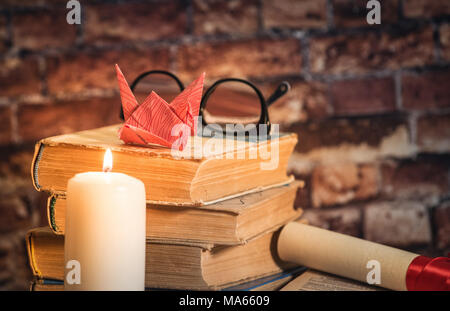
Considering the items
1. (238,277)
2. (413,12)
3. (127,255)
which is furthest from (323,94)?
(127,255)

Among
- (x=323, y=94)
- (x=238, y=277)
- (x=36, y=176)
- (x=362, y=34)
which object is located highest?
(x=362, y=34)

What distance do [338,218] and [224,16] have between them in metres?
0.47

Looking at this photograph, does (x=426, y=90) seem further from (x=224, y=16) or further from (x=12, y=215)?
(x=12, y=215)

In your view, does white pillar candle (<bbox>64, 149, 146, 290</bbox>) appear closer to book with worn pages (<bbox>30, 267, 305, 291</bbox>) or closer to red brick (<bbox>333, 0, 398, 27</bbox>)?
book with worn pages (<bbox>30, 267, 305, 291</bbox>)

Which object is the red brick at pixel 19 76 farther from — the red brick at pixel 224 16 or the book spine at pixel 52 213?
the book spine at pixel 52 213

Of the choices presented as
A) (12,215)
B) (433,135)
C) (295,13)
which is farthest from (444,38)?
(12,215)

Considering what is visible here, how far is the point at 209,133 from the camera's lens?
737 millimetres

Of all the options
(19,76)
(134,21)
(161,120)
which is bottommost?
(161,120)

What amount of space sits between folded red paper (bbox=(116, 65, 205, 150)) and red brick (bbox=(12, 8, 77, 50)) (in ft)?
1.54

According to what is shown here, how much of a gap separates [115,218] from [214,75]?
23.8 inches

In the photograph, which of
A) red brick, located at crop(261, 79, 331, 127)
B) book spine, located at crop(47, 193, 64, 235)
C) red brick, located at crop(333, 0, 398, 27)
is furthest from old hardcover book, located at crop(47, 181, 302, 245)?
red brick, located at crop(333, 0, 398, 27)

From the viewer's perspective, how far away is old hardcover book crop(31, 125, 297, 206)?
602 mm

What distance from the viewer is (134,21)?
1056 mm
